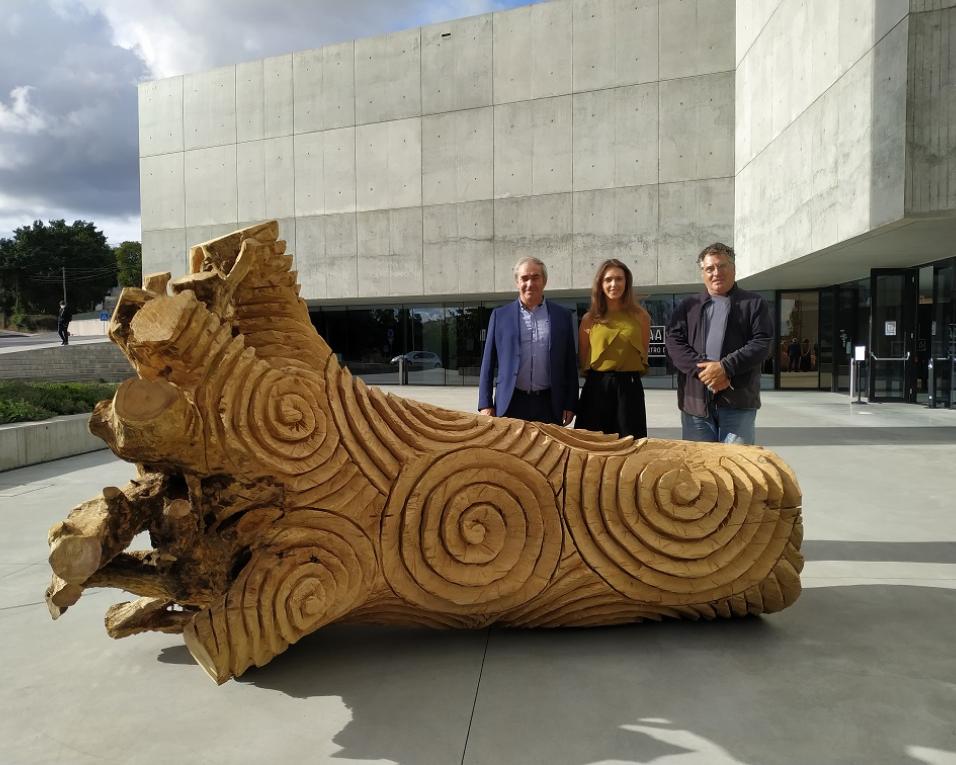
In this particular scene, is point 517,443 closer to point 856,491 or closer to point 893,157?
point 856,491

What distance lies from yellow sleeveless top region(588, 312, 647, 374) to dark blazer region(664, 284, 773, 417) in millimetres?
327

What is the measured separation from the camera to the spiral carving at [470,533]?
2.26m

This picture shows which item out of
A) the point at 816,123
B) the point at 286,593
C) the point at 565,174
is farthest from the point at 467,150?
the point at 286,593

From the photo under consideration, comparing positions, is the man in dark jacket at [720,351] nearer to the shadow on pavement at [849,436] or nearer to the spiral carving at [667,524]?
Answer: the spiral carving at [667,524]

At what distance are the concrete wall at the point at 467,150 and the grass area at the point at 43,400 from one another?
24.1ft

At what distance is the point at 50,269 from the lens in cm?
4609

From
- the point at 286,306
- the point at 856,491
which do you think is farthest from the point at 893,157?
the point at 286,306

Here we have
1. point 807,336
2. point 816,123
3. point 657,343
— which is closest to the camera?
point 816,123

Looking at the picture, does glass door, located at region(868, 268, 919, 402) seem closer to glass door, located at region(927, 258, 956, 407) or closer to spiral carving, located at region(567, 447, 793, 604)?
glass door, located at region(927, 258, 956, 407)

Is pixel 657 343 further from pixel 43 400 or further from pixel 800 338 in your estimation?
pixel 43 400

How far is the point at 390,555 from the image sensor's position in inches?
89.0

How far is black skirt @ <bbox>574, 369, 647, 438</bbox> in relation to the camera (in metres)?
3.21

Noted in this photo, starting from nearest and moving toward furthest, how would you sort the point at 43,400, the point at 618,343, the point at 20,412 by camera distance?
the point at 618,343
the point at 20,412
the point at 43,400

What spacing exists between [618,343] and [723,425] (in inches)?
29.6
